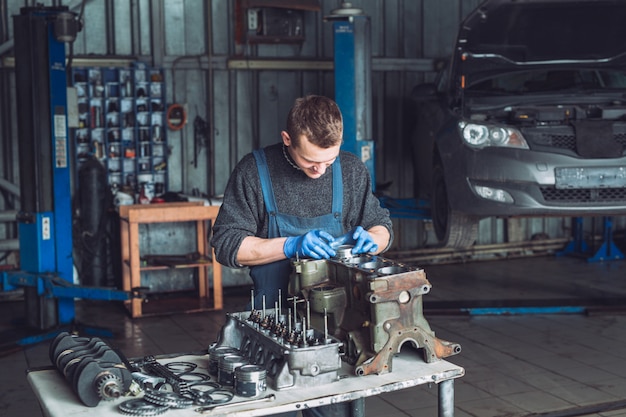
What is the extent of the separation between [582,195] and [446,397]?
3.59 meters

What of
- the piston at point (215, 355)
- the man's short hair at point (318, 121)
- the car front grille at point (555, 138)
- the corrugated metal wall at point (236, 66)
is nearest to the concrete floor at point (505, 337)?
the corrugated metal wall at point (236, 66)

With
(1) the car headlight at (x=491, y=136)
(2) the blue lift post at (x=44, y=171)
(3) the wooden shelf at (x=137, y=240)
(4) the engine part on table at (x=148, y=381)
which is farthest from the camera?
(3) the wooden shelf at (x=137, y=240)

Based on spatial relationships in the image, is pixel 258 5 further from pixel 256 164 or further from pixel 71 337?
pixel 71 337

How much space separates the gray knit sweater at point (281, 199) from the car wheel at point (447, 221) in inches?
130

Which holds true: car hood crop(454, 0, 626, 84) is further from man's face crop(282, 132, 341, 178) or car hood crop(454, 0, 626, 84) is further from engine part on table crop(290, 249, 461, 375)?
engine part on table crop(290, 249, 461, 375)

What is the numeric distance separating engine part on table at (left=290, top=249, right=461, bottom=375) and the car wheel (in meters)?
3.63

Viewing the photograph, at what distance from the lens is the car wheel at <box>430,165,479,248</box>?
624 cm

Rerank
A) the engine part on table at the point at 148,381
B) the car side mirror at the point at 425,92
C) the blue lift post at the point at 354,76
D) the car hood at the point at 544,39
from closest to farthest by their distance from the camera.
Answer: the engine part on table at the point at 148,381 < the car hood at the point at 544,39 < the car side mirror at the point at 425,92 < the blue lift post at the point at 354,76

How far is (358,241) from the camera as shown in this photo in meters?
2.76

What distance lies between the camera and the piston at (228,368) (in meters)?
2.38

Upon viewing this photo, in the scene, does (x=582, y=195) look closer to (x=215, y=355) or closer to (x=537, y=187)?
(x=537, y=187)

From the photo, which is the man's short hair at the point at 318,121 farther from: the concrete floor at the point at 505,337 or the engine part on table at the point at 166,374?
the concrete floor at the point at 505,337

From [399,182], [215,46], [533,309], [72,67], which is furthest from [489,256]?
[72,67]

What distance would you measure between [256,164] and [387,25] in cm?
559
